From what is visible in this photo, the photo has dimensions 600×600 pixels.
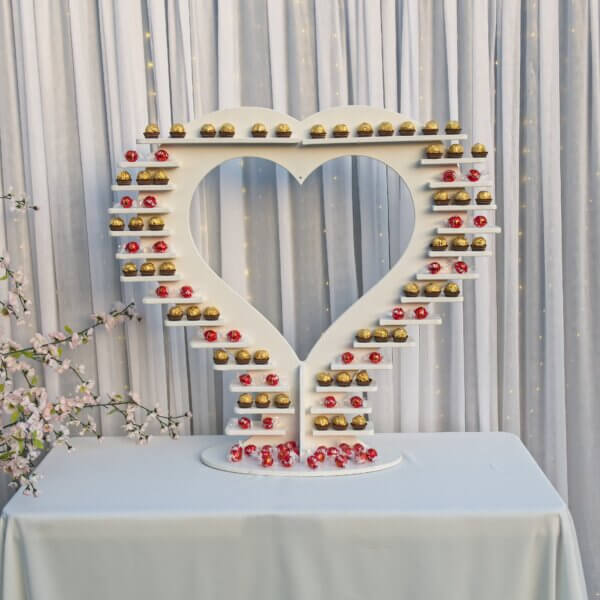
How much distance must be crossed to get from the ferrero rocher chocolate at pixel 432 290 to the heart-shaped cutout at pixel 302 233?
22cm

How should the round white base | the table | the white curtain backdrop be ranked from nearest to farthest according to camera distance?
the table < the round white base < the white curtain backdrop

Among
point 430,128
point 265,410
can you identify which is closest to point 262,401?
point 265,410

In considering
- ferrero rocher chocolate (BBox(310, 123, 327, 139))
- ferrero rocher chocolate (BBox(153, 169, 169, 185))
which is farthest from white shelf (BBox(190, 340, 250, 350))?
ferrero rocher chocolate (BBox(310, 123, 327, 139))

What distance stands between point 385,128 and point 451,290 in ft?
1.14

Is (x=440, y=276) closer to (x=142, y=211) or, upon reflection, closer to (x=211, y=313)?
(x=211, y=313)

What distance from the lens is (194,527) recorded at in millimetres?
1343

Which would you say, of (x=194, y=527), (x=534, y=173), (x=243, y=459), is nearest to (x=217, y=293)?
(x=243, y=459)

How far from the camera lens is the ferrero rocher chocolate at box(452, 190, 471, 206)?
1521mm

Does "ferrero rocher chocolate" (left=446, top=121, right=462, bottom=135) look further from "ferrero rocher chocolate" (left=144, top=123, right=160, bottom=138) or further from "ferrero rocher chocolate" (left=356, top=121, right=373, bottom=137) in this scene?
"ferrero rocher chocolate" (left=144, top=123, right=160, bottom=138)

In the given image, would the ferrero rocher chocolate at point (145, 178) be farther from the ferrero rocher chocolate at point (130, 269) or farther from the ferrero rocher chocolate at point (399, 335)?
the ferrero rocher chocolate at point (399, 335)

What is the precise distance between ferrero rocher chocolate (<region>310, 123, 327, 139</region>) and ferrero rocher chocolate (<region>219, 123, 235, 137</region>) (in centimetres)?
16

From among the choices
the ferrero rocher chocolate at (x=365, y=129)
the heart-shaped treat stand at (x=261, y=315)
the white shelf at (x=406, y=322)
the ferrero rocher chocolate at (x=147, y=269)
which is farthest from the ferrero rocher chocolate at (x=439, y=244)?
the ferrero rocher chocolate at (x=147, y=269)

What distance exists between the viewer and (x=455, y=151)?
151 cm

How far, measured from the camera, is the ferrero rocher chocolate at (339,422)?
1579 millimetres
